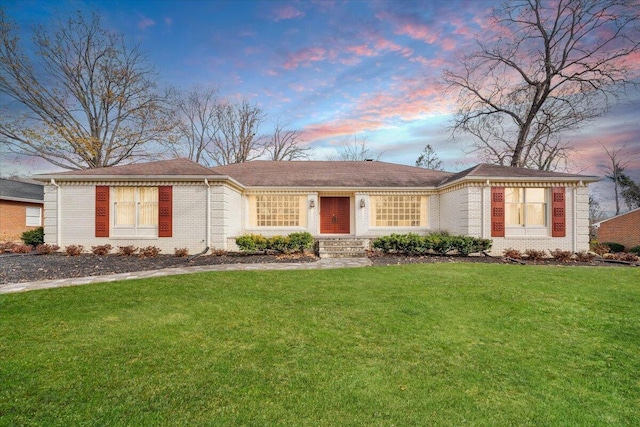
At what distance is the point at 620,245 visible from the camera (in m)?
23.6

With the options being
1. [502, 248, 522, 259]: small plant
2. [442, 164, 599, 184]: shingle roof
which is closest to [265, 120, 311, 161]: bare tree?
[442, 164, 599, 184]: shingle roof

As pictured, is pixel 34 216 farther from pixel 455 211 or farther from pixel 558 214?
pixel 558 214

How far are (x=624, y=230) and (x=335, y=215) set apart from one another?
24.9 metres

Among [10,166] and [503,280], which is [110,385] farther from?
[10,166]

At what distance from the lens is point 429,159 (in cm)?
3588

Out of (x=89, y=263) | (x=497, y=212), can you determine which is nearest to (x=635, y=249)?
(x=497, y=212)

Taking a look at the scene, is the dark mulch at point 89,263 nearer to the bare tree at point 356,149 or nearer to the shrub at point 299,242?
the shrub at point 299,242

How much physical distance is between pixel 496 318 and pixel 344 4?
417 inches

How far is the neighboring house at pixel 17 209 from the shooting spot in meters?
18.0

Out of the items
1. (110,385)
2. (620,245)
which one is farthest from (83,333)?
(620,245)

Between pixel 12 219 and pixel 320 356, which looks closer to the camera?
pixel 320 356

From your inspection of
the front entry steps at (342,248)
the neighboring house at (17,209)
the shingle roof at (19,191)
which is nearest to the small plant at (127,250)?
the front entry steps at (342,248)

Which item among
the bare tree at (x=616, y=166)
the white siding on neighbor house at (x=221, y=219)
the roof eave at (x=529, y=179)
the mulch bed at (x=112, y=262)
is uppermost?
the bare tree at (x=616, y=166)

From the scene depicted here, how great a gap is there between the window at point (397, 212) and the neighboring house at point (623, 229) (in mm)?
20690
